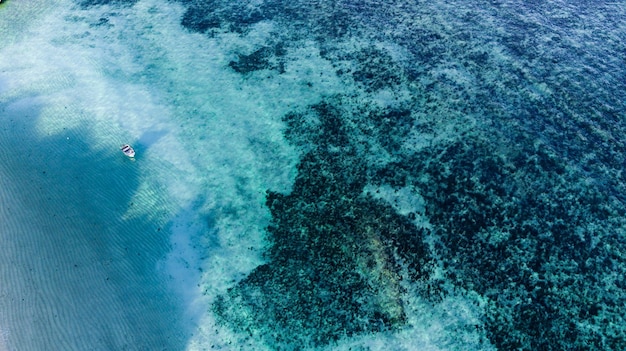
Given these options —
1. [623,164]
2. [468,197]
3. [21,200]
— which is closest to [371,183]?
[468,197]

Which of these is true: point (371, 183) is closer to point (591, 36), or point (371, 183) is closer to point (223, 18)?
point (223, 18)

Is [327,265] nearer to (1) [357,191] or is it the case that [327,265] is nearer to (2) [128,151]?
(1) [357,191]

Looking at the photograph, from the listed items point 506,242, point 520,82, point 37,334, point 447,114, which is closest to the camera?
point 37,334

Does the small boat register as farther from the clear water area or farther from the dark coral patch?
the dark coral patch

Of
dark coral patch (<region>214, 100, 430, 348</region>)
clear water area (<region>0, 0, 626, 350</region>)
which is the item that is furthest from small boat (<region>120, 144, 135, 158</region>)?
dark coral patch (<region>214, 100, 430, 348</region>)

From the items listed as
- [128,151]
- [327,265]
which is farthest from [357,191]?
[128,151]

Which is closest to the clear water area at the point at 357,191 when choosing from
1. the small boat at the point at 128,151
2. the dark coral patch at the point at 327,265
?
the dark coral patch at the point at 327,265

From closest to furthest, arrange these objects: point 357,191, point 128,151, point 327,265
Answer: point 327,265, point 357,191, point 128,151

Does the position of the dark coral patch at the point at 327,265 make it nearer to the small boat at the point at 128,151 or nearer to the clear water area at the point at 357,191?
the clear water area at the point at 357,191
